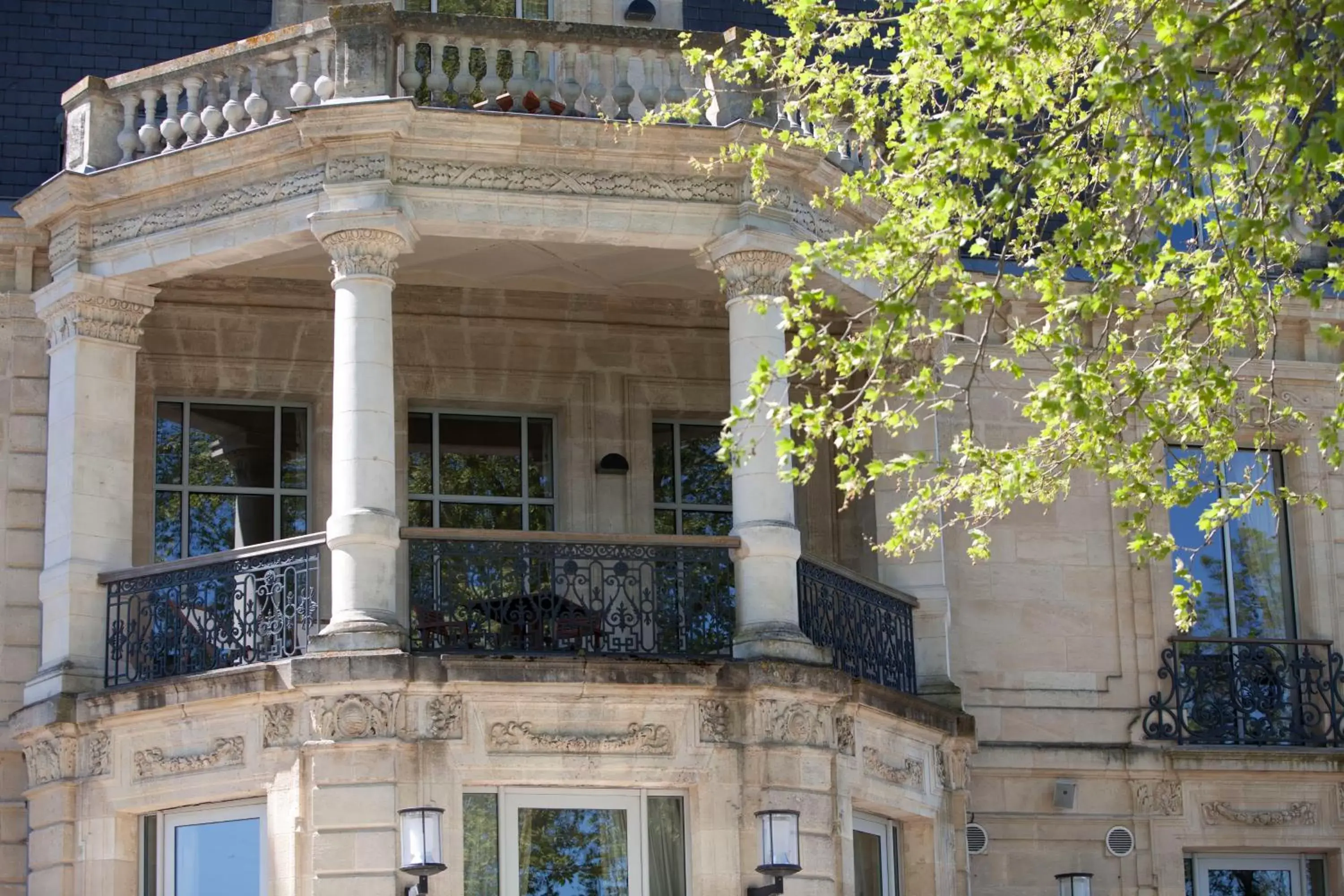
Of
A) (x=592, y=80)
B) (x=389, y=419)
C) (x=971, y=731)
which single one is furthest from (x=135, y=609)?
(x=971, y=731)

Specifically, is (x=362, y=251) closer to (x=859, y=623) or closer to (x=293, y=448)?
(x=293, y=448)

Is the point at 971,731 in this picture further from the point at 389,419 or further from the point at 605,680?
the point at 389,419

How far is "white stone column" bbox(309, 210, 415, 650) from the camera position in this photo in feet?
50.2

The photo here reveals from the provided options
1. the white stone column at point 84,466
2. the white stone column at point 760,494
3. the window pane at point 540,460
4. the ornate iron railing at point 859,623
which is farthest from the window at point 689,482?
the white stone column at point 84,466

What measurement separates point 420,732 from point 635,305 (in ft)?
15.7

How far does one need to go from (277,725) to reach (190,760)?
76cm

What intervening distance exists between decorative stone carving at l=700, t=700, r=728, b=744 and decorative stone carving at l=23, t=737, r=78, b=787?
3.98m

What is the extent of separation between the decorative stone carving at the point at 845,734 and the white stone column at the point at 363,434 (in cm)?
283

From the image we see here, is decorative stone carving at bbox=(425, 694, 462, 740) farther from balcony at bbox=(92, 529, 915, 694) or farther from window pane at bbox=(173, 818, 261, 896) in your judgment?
window pane at bbox=(173, 818, 261, 896)

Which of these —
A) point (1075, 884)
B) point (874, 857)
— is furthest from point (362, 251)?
point (1075, 884)

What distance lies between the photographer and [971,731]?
1742 centimetres

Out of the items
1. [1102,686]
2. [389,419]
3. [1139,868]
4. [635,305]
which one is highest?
[635,305]

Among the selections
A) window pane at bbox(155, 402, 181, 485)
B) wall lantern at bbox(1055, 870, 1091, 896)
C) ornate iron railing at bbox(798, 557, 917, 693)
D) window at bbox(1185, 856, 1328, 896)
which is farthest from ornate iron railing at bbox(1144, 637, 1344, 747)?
window pane at bbox(155, 402, 181, 485)

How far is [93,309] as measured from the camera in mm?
16906
